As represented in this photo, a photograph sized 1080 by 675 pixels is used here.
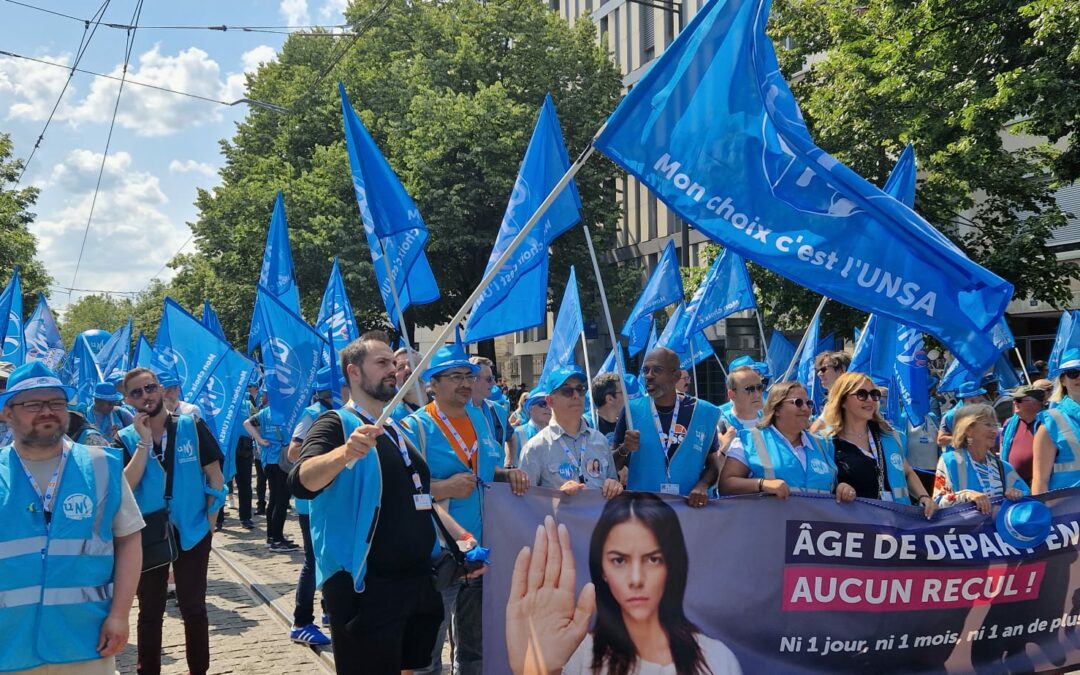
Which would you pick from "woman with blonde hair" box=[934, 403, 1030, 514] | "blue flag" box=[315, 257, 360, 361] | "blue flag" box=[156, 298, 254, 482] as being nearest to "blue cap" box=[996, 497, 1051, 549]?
"woman with blonde hair" box=[934, 403, 1030, 514]

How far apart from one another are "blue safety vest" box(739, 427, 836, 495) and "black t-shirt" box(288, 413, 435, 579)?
2.01 m

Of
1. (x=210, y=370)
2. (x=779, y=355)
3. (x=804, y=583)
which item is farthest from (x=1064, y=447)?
(x=779, y=355)

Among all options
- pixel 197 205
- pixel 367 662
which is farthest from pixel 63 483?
pixel 197 205

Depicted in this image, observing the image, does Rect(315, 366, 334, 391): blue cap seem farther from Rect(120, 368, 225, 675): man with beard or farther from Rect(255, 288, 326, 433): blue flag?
Rect(120, 368, 225, 675): man with beard

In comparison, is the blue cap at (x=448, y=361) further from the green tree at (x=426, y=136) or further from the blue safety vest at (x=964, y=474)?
the green tree at (x=426, y=136)

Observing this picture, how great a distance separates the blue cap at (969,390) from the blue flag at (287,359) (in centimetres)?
608

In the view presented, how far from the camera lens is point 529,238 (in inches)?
301

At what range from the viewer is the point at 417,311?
33156 mm

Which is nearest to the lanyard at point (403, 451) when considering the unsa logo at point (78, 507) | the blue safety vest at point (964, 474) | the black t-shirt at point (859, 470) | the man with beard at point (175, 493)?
the unsa logo at point (78, 507)

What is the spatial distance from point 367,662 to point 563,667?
41.6 inches

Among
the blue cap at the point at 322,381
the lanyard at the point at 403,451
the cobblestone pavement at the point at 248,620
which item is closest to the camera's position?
the lanyard at the point at 403,451

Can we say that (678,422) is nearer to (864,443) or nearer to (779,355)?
(864,443)

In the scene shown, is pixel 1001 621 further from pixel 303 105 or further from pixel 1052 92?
pixel 303 105

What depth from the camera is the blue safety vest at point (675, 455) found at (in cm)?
621
